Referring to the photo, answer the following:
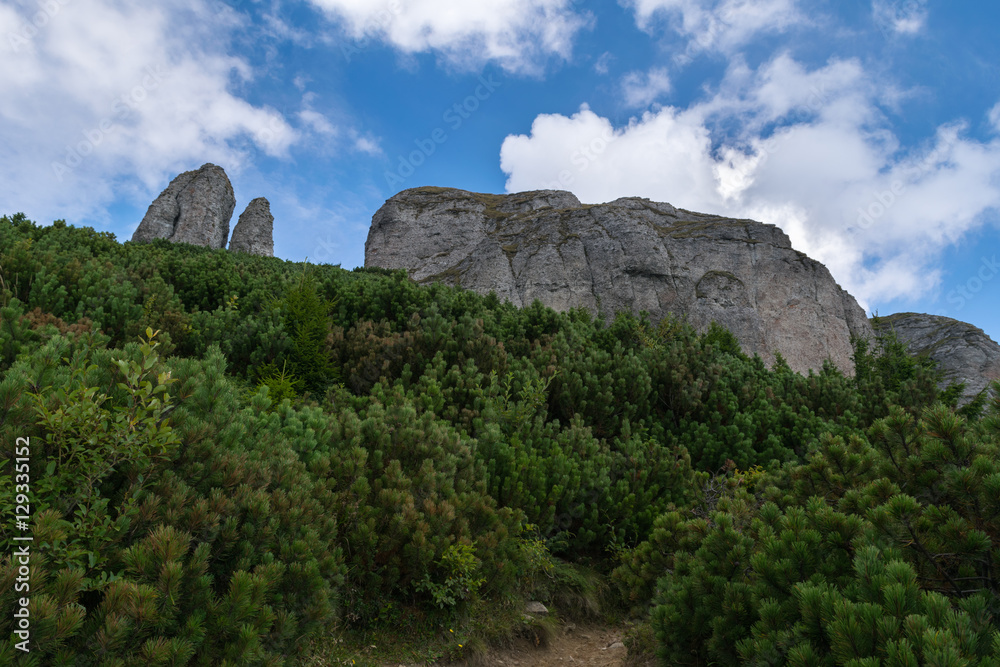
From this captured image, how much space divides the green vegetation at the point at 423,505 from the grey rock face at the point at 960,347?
44.8 m

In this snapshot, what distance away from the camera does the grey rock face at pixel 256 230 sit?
1419 inches

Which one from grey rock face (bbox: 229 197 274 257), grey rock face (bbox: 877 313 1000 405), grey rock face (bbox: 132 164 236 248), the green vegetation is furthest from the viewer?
grey rock face (bbox: 877 313 1000 405)

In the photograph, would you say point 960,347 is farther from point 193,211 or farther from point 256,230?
point 193,211

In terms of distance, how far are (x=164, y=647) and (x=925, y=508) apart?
13.6ft

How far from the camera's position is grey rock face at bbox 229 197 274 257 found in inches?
1419

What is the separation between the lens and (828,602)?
8.50 feet

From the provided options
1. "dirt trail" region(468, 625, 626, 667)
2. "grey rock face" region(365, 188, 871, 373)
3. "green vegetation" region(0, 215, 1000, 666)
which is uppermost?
"grey rock face" region(365, 188, 871, 373)

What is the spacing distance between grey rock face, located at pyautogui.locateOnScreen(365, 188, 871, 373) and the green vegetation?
31.4 meters

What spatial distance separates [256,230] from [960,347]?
60192 millimetres

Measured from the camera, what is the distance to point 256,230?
120 feet

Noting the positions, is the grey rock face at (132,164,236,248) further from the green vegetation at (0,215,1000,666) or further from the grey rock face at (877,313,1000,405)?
the grey rock face at (877,313,1000,405)

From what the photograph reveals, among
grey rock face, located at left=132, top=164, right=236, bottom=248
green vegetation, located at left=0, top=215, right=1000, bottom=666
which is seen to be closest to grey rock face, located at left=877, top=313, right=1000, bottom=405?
green vegetation, located at left=0, top=215, right=1000, bottom=666

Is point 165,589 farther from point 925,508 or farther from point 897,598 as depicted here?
point 925,508

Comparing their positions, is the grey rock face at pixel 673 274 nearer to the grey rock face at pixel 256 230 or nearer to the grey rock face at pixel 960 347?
the grey rock face at pixel 960 347
